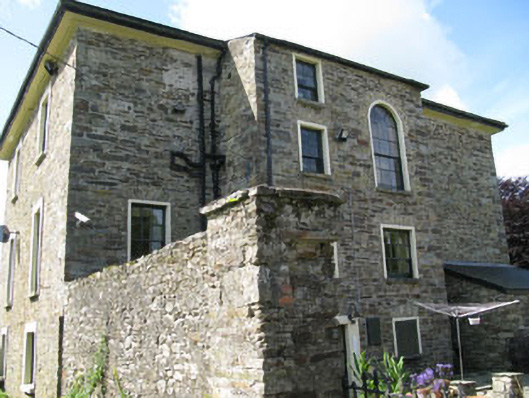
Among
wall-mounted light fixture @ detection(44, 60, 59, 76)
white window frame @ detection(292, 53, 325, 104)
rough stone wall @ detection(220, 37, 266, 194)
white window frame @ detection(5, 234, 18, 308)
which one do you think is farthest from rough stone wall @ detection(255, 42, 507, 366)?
white window frame @ detection(5, 234, 18, 308)

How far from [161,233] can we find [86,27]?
5050 mm

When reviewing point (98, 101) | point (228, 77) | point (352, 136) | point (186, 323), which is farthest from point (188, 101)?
point (186, 323)

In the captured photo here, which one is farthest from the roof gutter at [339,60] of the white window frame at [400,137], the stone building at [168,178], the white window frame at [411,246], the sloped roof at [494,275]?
the sloped roof at [494,275]

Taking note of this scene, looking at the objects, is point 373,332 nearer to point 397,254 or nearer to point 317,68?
point 397,254

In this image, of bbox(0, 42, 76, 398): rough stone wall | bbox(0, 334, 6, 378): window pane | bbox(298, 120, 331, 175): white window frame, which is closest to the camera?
bbox(0, 42, 76, 398): rough stone wall

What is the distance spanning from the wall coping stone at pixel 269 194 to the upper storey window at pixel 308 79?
893cm

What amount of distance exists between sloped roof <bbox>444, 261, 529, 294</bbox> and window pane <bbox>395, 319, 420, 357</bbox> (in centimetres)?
250

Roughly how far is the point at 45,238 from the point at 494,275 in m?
12.7

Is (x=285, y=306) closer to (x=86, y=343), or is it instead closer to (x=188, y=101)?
(x=86, y=343)

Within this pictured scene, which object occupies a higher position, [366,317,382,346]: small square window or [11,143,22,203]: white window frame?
[11,143,22,203]: white window frame

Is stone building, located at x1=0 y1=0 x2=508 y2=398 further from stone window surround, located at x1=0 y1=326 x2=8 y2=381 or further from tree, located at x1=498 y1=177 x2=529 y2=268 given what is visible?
tree, located at x1=498 y1=177 x2=529 y2=268

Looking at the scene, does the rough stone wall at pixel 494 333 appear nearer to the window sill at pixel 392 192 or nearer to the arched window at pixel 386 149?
the window sill at pixel 392 192

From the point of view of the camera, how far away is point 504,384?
29.6 ft

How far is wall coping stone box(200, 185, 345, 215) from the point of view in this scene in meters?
4.40
